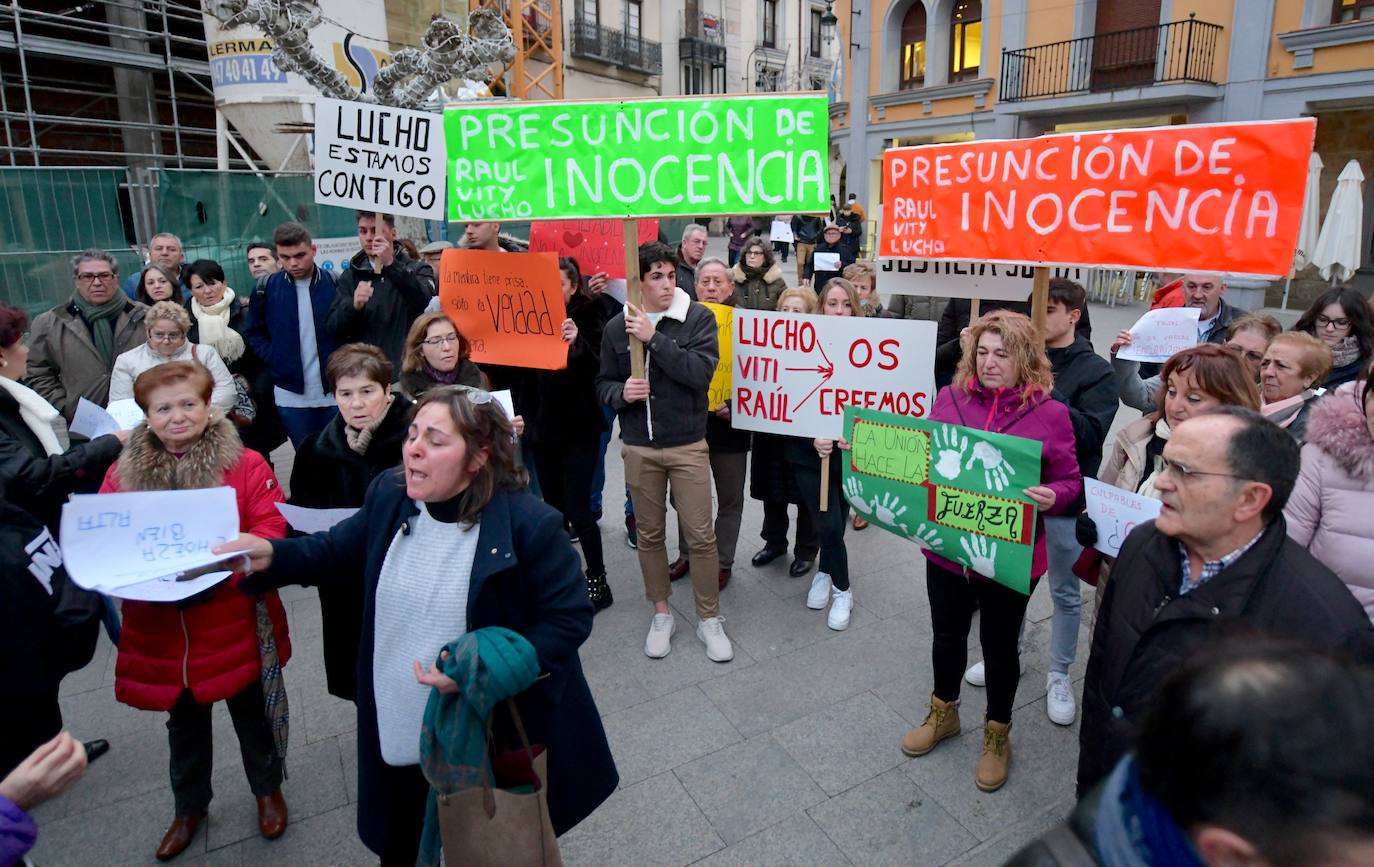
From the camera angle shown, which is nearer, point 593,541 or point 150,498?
point 150,498

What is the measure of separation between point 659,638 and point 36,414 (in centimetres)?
280

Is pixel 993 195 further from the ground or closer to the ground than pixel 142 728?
further from the ground

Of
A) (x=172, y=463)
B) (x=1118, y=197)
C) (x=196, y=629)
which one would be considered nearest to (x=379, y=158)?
(x=172, y=463)

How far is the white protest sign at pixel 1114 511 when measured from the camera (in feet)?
9.13

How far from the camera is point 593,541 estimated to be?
468cm

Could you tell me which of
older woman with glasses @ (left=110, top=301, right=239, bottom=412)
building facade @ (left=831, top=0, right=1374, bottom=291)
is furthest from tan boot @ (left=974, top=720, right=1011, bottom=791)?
building facade @ (left=831, top=0, right=1374, bottom=291)

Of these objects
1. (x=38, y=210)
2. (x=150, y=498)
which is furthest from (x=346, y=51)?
(x=150, y=498)

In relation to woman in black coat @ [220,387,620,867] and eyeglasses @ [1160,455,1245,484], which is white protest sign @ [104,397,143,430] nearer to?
woman in black coat @ [220,387,620,867]

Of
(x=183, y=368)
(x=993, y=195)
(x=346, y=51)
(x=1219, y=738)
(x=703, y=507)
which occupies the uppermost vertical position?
(x=346, y=51)

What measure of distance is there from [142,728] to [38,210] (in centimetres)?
790

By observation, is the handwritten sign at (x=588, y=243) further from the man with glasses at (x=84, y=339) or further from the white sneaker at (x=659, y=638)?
the man with glasses at (x=84, y=339)

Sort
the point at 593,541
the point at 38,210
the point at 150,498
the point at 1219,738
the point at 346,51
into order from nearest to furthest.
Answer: the point at 1219,738 → the point at 150,498 → the point at 593,541 → the point at 38,210 → the point at 346,51

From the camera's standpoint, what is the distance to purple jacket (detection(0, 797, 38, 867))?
1.49 meters

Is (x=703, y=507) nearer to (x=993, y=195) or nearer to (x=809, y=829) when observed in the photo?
(x=809, y=829)
